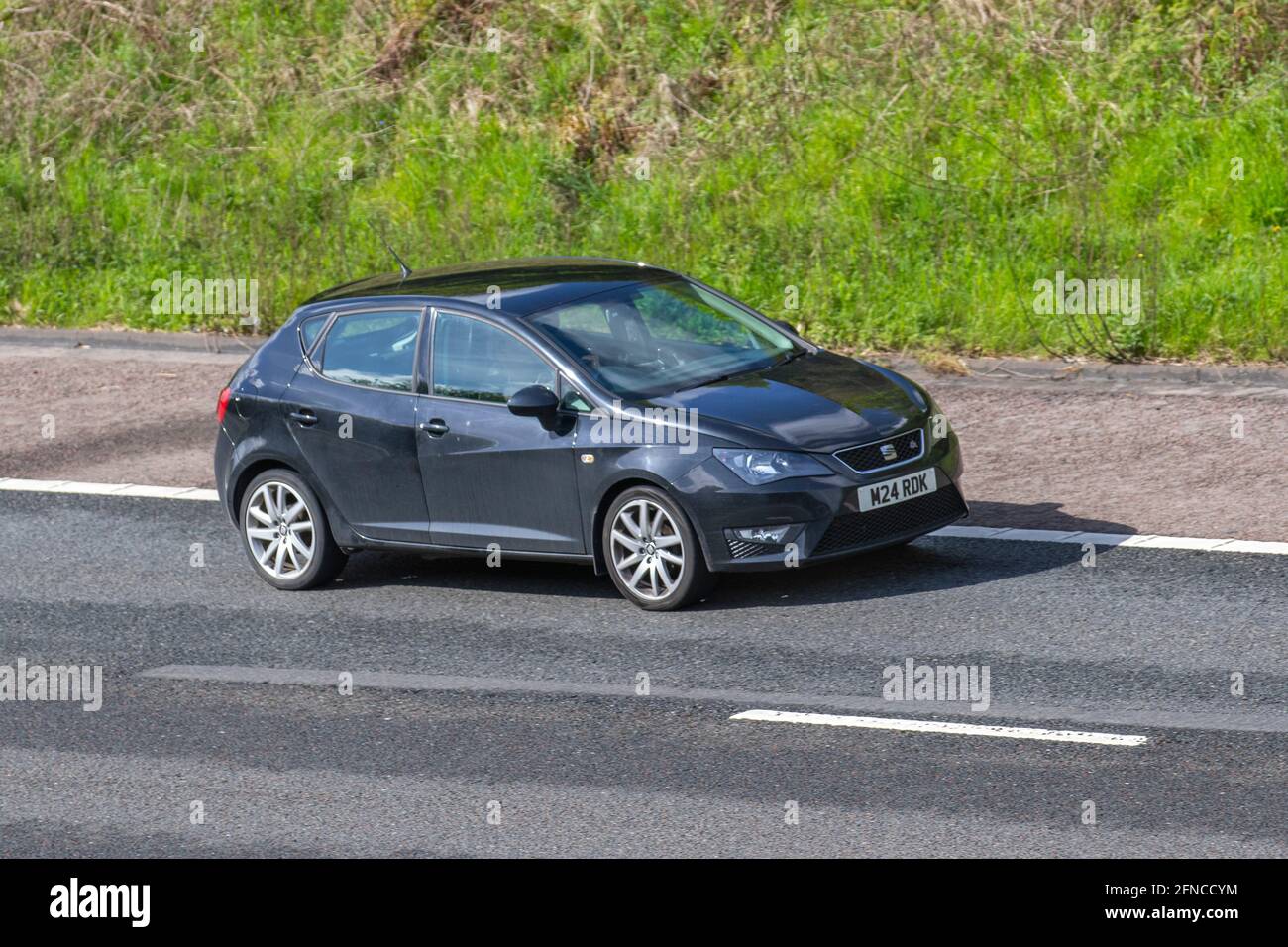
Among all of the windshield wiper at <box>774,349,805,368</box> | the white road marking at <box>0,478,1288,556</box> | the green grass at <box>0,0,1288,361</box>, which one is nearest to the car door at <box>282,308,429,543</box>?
the windshield wiper at <box>774,349,805,368</box>

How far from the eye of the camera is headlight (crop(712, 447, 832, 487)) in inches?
382

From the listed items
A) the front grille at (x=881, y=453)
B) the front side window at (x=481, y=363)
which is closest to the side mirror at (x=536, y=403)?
the front side window at (x=481, y=363)

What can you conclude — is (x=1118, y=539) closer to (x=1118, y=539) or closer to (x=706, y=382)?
(x=1118, y=539)

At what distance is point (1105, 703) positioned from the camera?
823 centimetres

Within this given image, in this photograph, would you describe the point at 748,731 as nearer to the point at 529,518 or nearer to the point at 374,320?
the point at 529,518

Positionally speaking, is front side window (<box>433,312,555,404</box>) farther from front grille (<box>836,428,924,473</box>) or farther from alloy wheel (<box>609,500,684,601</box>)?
front grille (<box>836,428,924,473</box>)

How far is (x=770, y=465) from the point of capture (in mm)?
9727

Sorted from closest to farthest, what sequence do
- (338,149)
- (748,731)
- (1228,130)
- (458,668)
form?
(748,731)
(458,668)
(1228,130)
(338,149)

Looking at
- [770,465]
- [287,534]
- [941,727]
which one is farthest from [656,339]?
[941,727]

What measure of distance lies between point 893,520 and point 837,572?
2.26ft

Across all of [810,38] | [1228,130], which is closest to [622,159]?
[810,38]

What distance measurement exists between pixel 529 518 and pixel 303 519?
1.57 m

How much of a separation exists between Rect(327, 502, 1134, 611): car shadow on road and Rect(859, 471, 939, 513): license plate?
0.50 m
